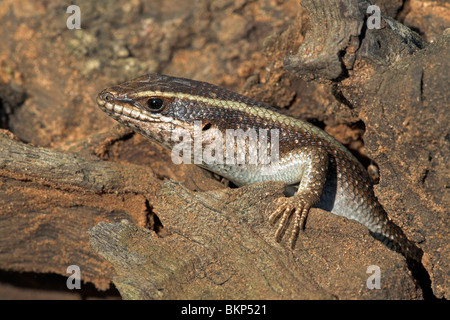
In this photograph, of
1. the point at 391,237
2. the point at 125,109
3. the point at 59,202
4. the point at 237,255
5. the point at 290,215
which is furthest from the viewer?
the point at 391,237

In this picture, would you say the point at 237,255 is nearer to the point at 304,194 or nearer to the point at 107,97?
the point at 304,194

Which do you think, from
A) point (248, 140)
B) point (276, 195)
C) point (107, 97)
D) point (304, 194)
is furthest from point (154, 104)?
point (304, 194)

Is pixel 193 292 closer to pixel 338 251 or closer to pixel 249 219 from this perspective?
pixel 249 219

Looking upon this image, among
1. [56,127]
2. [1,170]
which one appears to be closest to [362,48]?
[1,170]

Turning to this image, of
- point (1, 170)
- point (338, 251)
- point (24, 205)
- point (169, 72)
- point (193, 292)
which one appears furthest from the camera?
point (169, 72)

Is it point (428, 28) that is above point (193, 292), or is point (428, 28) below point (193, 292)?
above
